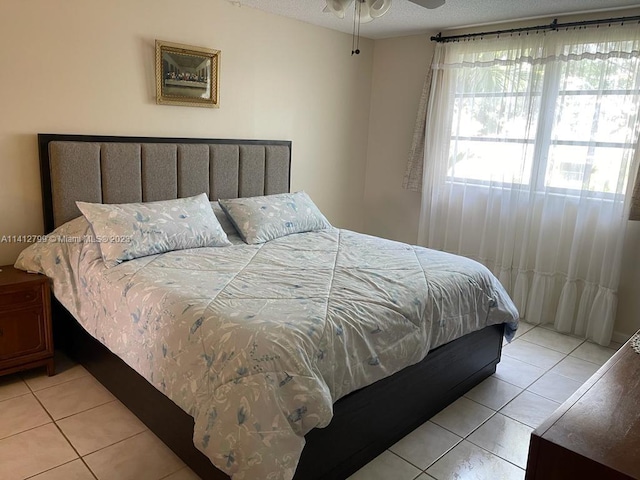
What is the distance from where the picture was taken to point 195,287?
2.19 metres

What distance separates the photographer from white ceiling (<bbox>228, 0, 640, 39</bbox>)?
3.24 meters

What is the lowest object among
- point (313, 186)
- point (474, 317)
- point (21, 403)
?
point (21, 403)

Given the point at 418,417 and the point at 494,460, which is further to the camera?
the point at 418,417

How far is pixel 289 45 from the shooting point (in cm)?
395

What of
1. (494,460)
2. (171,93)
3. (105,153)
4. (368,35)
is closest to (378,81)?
(368,35)

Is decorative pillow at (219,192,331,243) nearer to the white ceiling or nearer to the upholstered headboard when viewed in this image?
the upholstered headboard

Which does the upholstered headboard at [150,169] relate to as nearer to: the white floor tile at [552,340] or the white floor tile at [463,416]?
the white floor tile at [463,416]

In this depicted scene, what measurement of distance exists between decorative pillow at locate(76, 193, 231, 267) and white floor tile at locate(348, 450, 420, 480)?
1554 millimetres

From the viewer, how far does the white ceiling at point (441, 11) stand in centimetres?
324

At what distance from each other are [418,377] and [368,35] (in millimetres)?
3313

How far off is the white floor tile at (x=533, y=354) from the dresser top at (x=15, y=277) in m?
2.95

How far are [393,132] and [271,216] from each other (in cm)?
188

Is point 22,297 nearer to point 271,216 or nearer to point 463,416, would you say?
point 271,216

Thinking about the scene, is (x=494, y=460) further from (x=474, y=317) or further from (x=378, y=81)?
(x=378, y=81)
